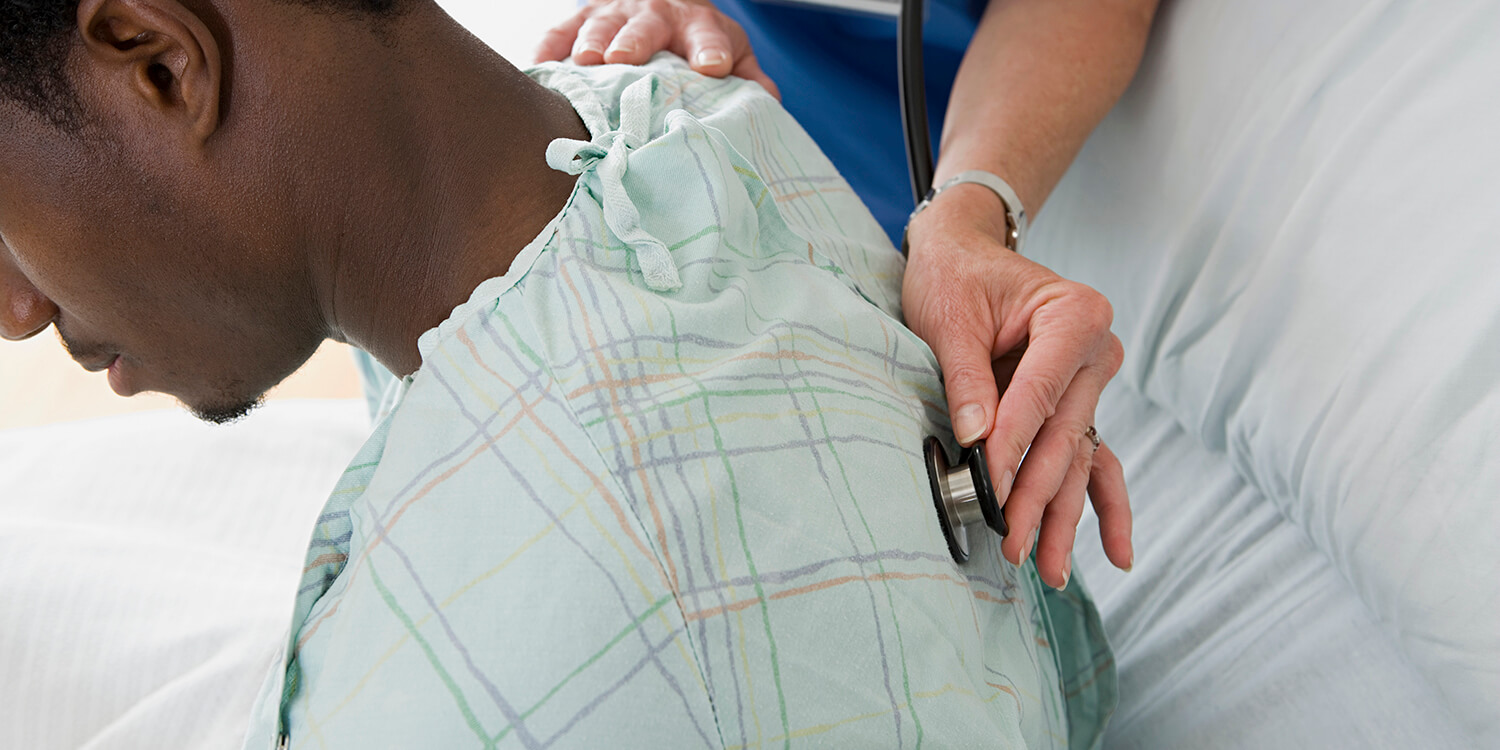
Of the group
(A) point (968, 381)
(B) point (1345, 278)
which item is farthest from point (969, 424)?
(B) point (1345, 278)

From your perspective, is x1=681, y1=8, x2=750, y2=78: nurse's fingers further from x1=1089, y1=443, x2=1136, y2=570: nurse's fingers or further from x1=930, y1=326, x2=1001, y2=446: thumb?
x1=1089, y1=443, x2=1136, y2=570: nurse's fingers

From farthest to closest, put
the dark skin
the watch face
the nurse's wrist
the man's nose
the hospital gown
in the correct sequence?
the watch face
the nurse's wrist
the man's nose
the dark skin
the hospital gown

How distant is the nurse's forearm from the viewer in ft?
3.14

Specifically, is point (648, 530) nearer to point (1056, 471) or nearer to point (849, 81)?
point (1056, 471)

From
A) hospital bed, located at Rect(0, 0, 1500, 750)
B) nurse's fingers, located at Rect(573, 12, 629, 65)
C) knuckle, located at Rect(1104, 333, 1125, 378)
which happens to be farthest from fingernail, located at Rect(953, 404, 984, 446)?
nurse's fingers, located at Rect(573, 12, 629, 65)

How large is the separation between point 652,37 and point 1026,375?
52cm

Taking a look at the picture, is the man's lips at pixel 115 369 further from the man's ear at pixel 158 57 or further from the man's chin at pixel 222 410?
the man's ear at pixel 158 57

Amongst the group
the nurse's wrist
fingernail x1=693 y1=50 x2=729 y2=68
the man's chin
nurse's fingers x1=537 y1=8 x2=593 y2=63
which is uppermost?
fingernail x1=693 y1=50 x2=729 y2=68

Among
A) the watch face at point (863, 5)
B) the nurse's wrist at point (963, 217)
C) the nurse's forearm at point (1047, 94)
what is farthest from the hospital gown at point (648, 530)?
the watch face at point (863, 5)

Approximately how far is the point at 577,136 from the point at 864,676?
16.1 inches

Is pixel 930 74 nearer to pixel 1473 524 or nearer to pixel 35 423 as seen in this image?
pixel 1473 524

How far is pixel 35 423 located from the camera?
1.26m

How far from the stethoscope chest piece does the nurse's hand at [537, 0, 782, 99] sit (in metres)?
0.50

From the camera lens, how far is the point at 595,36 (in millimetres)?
943
